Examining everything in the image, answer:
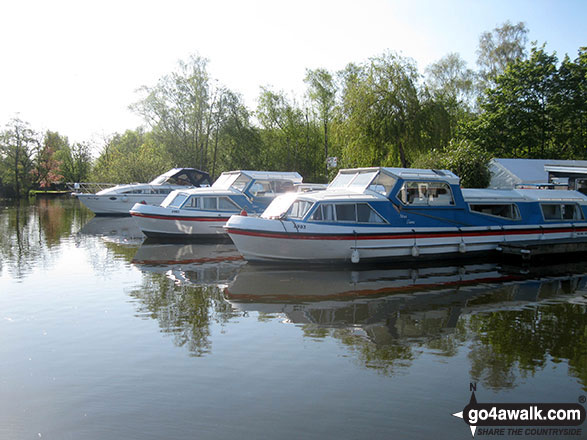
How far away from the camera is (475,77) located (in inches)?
1946

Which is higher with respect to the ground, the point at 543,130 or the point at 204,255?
the point at 543,130

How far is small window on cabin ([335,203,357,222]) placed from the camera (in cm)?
1534

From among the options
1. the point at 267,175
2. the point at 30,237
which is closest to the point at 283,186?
the point at 267,175

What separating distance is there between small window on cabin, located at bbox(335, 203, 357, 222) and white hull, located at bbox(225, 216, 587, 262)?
1.20 feet

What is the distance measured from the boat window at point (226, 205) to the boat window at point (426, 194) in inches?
350

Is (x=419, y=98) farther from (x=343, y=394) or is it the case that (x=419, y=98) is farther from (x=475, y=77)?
(x=343, y=394)

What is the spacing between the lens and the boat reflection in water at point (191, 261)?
14596 millimetres

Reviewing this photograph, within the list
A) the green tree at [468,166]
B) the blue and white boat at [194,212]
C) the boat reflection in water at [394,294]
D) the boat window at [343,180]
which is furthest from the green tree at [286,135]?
the boat reflection in water at [394,294]

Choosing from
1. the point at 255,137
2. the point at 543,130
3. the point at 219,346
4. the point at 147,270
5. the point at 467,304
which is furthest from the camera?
the point at 255,137

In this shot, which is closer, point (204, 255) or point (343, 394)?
point (343, 394)

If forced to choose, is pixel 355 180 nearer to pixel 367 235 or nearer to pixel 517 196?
pixel 367 235

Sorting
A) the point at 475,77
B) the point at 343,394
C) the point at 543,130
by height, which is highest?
the point at 475,77

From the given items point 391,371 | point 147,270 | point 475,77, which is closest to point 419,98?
point 475,77

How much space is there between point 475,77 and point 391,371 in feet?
159
